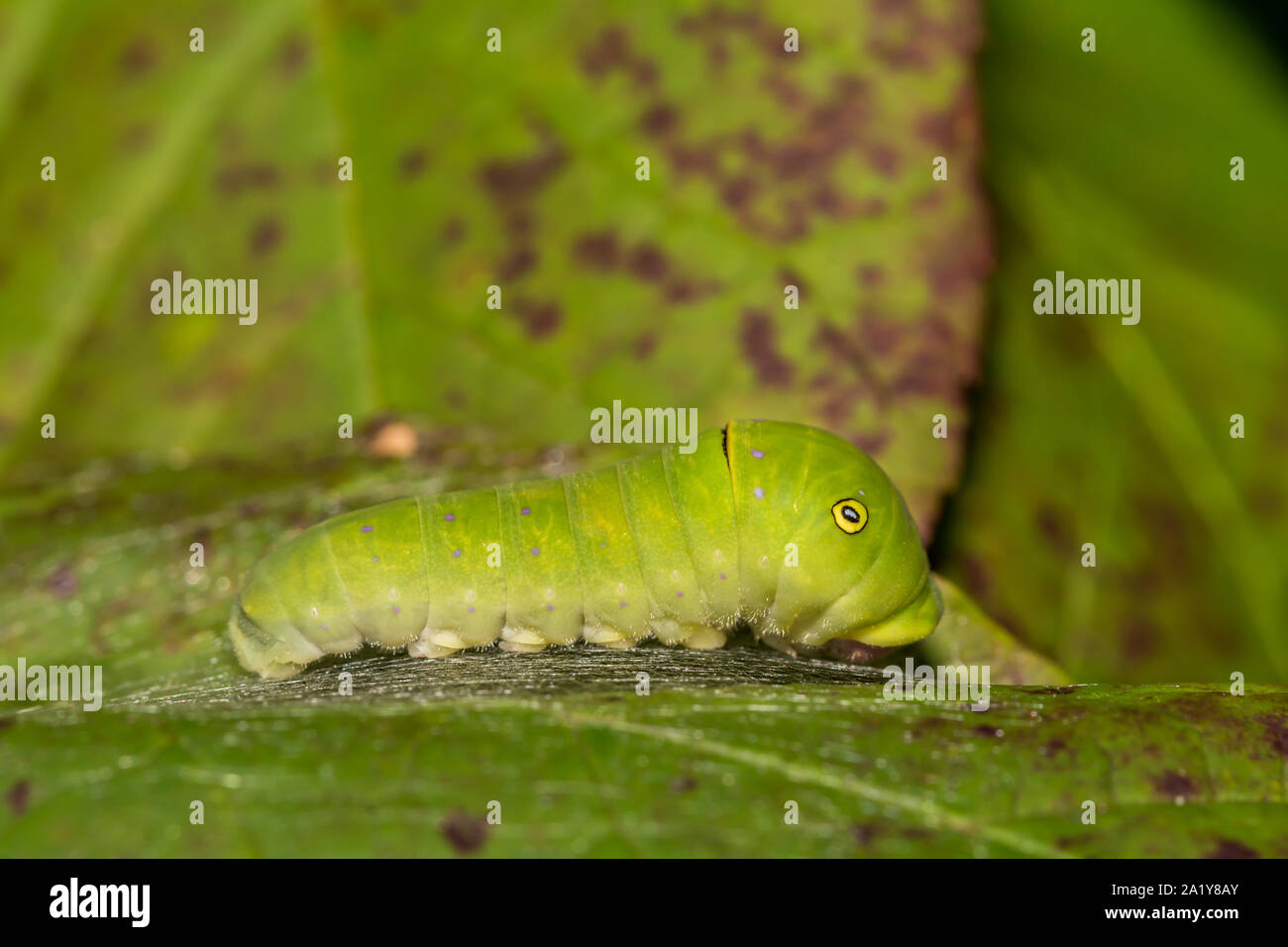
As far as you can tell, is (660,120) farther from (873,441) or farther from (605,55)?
(873,441)

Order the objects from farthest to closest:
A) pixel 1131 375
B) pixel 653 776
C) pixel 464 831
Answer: pixel 1131 375, pixel 653 776, pixel 464 831

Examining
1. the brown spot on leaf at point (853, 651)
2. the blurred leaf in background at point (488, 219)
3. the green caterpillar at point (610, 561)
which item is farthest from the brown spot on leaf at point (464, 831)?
the blurred leaf in background at point (488, 219)

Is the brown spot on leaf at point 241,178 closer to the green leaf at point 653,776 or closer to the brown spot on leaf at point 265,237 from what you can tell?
the brown spot on leaf at point 265,237

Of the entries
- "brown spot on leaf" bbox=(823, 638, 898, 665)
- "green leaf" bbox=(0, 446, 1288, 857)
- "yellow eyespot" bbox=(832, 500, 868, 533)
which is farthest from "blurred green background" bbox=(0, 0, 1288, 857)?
"green leaf" bbox=(0, 446, 1288, 857)

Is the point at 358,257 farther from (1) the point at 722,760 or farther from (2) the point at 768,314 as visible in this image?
(1) the point at 722,760

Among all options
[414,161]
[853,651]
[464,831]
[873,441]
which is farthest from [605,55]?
[464,831]

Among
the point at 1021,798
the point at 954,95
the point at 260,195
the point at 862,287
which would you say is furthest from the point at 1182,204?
the point at 260,195
